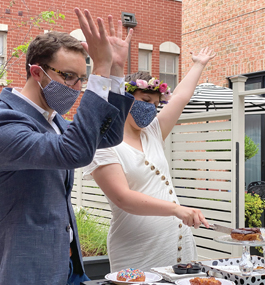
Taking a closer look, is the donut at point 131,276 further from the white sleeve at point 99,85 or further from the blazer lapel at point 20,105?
the white sleeve at point 99,85

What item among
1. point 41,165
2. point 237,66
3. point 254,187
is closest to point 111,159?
point 41,165

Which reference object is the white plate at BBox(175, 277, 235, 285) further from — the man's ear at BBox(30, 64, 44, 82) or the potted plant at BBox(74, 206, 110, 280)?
the potted plant at BBox(74, 206, 110, 280)

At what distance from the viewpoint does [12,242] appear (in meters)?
1.63

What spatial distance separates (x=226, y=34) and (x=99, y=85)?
9059mm

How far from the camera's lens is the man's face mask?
67.6 inches

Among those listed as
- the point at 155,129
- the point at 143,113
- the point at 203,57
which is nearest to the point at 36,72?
the point at 143,113

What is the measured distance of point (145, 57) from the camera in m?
14.2

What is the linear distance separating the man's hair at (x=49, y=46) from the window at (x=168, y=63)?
41.6 feet

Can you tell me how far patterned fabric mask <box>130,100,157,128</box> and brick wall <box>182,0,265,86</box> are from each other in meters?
6.81

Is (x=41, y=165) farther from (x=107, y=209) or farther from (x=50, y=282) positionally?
(x=107, y=209)

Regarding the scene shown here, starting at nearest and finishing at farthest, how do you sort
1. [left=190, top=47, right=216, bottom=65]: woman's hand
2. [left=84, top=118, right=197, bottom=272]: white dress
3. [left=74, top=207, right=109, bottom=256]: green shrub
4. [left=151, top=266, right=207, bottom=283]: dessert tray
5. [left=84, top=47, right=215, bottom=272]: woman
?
[left=151, top=266, right=207, bottom=283]: dessert tray, [left=84, top=47, right=215, bottom=272]: woman, [left=84, top=118, right=197, bottom=272]: white dress, [left=190, top=47, right=216, bottom=65]: woman's hand, [left=74, top=207, right=109, bottom=256]: green shrub

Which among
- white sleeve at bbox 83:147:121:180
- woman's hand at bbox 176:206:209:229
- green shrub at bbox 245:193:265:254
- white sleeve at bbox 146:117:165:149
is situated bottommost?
green shrub at bbox 245:193:265:254

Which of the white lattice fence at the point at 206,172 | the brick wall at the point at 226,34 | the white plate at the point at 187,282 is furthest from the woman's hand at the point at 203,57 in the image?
the brick wall at the point at 226,34

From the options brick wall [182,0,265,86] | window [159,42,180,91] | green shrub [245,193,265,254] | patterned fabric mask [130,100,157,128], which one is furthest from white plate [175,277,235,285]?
window [159,42,180,91]
